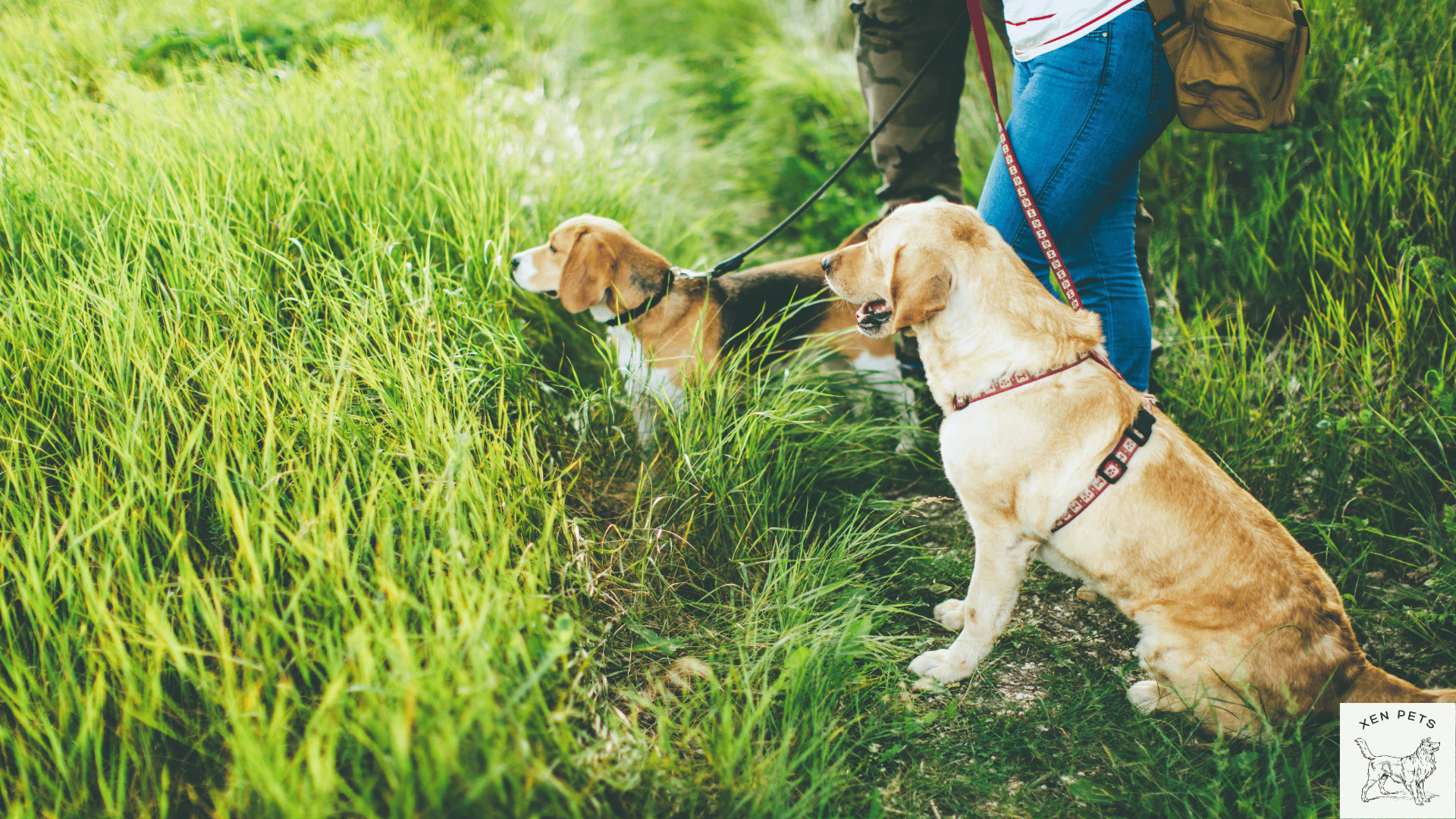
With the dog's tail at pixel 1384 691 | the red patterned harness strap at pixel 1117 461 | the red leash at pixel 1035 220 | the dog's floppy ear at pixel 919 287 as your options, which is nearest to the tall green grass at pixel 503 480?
the dog's tail at pixel 1384 691

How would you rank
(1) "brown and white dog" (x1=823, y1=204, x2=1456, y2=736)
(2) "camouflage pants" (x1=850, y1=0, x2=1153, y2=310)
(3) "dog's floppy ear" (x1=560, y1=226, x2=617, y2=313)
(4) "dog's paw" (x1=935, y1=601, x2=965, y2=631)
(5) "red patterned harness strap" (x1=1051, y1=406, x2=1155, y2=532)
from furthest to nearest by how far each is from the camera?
1. (3) "dog's floppy ear" (x1=560, y1=226, x2=617, y2=313)
2. (2) "camouflage pants" (x1=850, y1=0, x2=1153, y2=310)
3. (4) "dog's paw" (x1=935, y1=601, x2=965, y2=631)
4. (5) "red patterned harness strap" (x1=1051, y1=406, x2=1155, y2=532)
5. (1) "brown and white dog" (x1=823, y1=204, x2=1456, y2=736)

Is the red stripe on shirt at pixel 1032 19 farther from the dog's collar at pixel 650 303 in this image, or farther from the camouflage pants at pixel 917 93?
the dog's collar at pixel 650 303

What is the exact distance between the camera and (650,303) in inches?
125

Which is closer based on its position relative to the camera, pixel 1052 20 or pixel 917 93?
pixel 1052 20

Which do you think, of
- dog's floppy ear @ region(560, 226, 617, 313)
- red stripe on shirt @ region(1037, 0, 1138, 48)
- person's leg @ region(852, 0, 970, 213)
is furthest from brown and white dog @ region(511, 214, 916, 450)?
red stripe on shirt @ region(1037, 0, 1138, 48)

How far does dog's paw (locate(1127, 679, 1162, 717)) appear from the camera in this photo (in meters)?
2.06

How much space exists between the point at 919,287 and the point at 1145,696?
4.32 ft

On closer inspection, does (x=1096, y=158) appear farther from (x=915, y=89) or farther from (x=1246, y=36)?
(x=915, y=89)

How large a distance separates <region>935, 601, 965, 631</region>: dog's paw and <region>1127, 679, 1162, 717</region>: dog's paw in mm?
488

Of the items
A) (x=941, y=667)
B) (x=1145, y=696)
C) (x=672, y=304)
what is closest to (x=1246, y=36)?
(x=1145, y=696)

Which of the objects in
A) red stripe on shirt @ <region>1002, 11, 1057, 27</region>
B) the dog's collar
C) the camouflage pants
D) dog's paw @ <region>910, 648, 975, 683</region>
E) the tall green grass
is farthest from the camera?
the dog's collar

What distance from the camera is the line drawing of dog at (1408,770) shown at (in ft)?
5.62

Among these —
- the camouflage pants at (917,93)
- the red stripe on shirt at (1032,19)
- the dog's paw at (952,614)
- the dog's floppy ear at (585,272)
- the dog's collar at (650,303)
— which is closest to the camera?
the red stripe on shirt at (1032,19)

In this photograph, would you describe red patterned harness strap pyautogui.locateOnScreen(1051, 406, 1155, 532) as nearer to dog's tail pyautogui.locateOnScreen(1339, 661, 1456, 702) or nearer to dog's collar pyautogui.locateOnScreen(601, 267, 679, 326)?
dog's tail pyautogui.locateOnScreen(1339, 661, 1456, 702)
